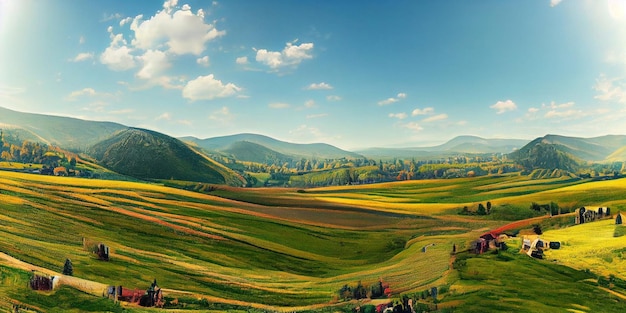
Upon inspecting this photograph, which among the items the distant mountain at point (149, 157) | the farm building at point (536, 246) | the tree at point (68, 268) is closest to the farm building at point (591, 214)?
the farm building at point (536, 246)

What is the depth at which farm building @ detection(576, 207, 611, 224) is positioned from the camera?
2698 centimetres

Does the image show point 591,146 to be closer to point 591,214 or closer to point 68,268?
point 591,214

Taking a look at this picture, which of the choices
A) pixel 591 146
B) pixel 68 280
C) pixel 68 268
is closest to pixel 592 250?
pixel 68 280

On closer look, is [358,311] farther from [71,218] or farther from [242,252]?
[71,218]

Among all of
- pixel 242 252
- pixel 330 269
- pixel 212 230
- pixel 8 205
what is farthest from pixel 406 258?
pixel 8 205

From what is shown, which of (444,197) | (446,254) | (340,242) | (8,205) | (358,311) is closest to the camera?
(358,311)

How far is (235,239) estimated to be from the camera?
25547 millimetres

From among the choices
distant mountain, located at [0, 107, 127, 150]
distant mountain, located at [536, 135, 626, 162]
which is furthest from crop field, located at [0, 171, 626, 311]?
distant mountain, located at [536, 135, 626, 162]

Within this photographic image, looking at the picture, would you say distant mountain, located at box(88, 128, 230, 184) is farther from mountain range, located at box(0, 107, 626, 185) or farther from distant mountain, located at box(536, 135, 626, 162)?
distant mountain, located at box(536, 135, 626, 162)

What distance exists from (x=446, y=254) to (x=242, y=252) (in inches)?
581

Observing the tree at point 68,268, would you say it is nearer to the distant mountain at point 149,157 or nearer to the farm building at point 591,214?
the distant mountain at point 149,157

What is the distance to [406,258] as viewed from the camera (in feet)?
82.7

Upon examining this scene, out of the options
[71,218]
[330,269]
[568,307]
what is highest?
[71,218]

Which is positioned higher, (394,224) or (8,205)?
(8,205)
